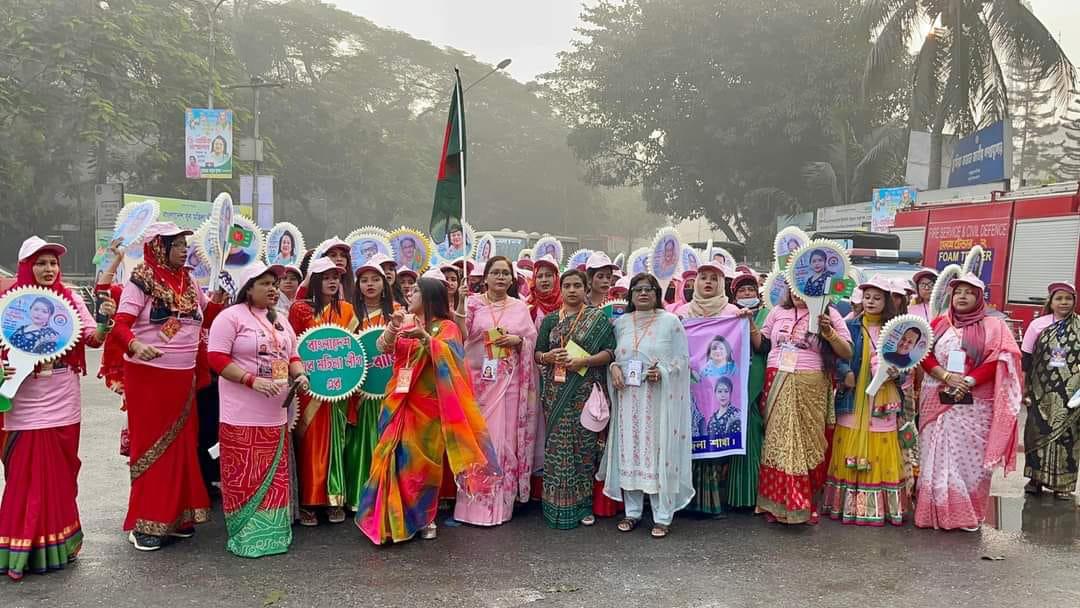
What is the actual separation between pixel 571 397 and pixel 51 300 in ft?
9.62

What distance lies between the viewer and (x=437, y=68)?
50906 mm

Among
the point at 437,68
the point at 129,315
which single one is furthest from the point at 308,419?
the point at 437,68

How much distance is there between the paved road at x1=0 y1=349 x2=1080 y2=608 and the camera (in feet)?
14.1

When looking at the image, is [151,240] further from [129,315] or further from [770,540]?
[770,540]

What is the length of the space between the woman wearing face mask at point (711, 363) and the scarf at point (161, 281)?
3.11 m

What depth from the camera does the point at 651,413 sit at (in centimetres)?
540

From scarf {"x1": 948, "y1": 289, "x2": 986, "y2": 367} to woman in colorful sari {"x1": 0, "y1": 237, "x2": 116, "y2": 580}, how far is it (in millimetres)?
5225

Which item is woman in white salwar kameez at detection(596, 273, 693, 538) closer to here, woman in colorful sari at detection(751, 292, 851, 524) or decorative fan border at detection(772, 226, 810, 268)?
woman in colorful sari at detection(751, 292, 851, 524)

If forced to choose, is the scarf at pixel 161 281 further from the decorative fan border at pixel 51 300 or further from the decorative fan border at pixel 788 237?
the decorative fan border at pixel 788 237

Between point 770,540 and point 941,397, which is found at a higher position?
point 941,397

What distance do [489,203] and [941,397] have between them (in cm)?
4815

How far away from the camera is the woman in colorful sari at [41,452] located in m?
4.39

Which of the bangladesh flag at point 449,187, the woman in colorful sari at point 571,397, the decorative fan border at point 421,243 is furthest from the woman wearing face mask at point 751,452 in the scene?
the decorative fan border at point 421,243

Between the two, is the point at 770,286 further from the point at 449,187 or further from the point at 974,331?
the point at 449,187
